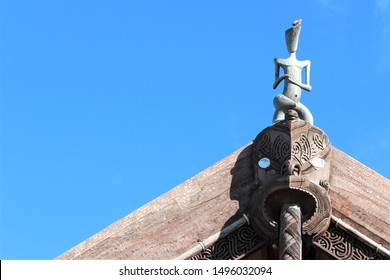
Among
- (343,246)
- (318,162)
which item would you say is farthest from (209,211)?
(343,246)

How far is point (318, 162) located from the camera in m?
15.6

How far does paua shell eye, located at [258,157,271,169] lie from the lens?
51.1ft

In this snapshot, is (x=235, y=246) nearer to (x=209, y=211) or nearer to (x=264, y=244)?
(x=264, y=244)

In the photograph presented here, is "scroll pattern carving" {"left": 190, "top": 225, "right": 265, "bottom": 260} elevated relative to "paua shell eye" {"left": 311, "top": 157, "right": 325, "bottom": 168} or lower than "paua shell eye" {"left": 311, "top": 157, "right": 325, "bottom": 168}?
lower

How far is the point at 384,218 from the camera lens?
15.4 m

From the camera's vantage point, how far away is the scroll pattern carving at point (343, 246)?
1509 centimetres

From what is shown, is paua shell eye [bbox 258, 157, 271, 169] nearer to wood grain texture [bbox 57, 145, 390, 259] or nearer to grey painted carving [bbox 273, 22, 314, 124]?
wood grain texture [bbox 57, 145, 390, 259]

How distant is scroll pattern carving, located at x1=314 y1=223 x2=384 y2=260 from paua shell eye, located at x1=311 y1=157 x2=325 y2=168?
0.74 m

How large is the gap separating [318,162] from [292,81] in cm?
124

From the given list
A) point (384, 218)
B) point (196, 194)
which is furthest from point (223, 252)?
point (384, 218)

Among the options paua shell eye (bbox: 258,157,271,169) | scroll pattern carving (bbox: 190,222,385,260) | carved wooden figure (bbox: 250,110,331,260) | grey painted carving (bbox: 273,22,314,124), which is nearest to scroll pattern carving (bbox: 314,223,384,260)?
scroll pattern carving (bbox: 190,222,385,260)
